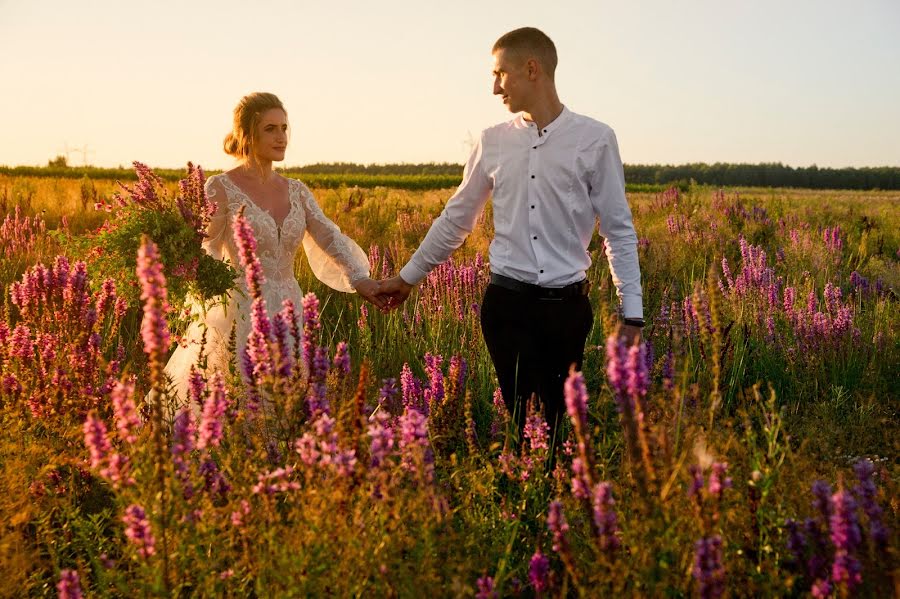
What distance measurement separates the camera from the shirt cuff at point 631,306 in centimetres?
344

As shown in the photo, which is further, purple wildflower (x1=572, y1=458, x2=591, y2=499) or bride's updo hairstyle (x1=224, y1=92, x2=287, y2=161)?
bride's updo hairstyle (x1=224, y1=92, x2=287, y2=161)

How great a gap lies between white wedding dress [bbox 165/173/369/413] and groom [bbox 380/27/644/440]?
1522 millimetres

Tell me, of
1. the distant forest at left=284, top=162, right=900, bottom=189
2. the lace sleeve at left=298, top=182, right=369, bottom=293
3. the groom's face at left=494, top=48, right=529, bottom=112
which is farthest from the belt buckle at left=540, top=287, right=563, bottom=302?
the distant forest at left=284, top=162, right=900, bottom=189

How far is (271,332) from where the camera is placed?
97.1 inches

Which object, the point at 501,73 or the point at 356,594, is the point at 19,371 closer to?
the point at 356,594

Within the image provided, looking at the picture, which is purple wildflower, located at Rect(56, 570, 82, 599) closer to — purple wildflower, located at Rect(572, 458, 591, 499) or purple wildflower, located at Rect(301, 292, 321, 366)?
purple wildflower, located at Rect(301, 292, 321, 366)

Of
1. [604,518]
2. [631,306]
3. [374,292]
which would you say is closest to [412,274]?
[374,292]

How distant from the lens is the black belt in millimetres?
3549

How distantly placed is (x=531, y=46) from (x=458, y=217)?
95 cm

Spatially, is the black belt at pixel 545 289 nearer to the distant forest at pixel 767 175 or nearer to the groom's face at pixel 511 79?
the groom's face at pixel 511 79

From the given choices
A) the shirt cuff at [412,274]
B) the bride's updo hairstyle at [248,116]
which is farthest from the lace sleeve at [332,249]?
the shirt cuff at [412,274]

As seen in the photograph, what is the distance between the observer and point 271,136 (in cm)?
482

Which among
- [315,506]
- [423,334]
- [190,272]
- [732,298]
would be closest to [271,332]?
[315,506]

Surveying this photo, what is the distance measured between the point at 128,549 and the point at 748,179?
→ 88287mm
